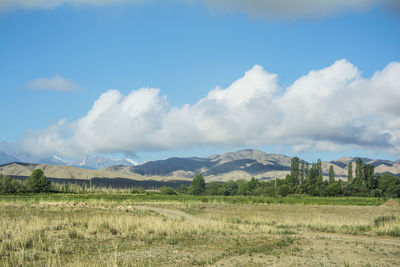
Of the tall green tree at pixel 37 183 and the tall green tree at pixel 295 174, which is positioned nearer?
the tall green tree at pixel 37 183

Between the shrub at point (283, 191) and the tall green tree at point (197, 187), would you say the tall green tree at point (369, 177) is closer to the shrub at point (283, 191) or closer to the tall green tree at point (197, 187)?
the shrub at point (283, 191)

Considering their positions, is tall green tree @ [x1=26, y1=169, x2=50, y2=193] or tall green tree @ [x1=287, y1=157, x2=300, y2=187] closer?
tall green tree @ [x1=26, y1=169, x2=50, y2=193]

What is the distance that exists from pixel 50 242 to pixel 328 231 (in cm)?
2379

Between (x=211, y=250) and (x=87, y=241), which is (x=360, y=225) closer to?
(x=211, y=250)

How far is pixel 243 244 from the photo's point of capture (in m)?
23.6

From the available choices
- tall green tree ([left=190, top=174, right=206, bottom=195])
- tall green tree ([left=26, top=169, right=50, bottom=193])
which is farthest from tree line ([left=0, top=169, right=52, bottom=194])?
tall green tree ([left=190, top=174, right=206, bottom=195])

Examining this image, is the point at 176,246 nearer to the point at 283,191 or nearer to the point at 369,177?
the point at 283,191

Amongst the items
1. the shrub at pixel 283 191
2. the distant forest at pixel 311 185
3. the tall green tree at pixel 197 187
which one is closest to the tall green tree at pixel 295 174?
the distant forest at pixel 311 185

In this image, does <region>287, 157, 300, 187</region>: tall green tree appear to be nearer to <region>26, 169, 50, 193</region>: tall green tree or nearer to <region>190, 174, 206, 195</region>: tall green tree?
<region>190, 174, 206, 195</region>: tall green tree

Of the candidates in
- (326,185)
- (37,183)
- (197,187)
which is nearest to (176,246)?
(326,185)

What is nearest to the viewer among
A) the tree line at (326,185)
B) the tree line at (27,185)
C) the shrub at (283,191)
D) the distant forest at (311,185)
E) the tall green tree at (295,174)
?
the tree line at (27,185)

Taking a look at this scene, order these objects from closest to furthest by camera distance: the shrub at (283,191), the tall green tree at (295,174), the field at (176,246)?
the field at (176,246) < the shrub at (283,191) < the tall green tree at (295,174)

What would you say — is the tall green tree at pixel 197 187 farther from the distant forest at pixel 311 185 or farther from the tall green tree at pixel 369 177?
the tall green tree at pixel 369 177

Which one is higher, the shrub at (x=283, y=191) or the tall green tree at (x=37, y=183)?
the tall green tree at (x=37, y=183)
